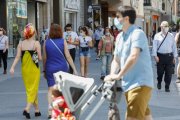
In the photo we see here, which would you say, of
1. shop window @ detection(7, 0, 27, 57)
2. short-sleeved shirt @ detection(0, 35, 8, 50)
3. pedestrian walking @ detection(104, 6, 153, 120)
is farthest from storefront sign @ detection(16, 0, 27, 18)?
pedestrian walking @ detection(104, 6, 153, 120)

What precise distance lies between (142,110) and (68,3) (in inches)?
1399

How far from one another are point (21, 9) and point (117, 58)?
26.4 m

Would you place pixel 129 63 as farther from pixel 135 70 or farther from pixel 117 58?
pixel 117 58

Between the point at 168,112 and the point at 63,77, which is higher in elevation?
→ the point at 63,77

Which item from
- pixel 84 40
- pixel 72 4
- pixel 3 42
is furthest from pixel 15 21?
pixel 84 40

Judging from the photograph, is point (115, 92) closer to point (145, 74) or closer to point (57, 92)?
point (145, 74)

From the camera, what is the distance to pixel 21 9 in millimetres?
32719

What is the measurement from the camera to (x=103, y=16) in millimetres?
59906

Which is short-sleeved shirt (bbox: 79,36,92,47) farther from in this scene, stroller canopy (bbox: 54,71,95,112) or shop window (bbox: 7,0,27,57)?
shop window (bbox: 7,0,27,57)

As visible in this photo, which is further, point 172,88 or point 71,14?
point 71,14

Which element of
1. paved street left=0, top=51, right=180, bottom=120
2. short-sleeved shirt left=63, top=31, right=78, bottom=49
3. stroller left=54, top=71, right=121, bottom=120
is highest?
short-sleeved shirt left=63, top=31, right=78, bottom=49

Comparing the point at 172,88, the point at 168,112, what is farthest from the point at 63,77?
the point at 172,88

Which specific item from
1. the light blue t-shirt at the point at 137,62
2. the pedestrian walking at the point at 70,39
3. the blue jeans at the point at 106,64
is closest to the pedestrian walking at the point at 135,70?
the light blue t-shirt at the point at 137,62

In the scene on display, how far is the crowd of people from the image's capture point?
6523 millimetres
